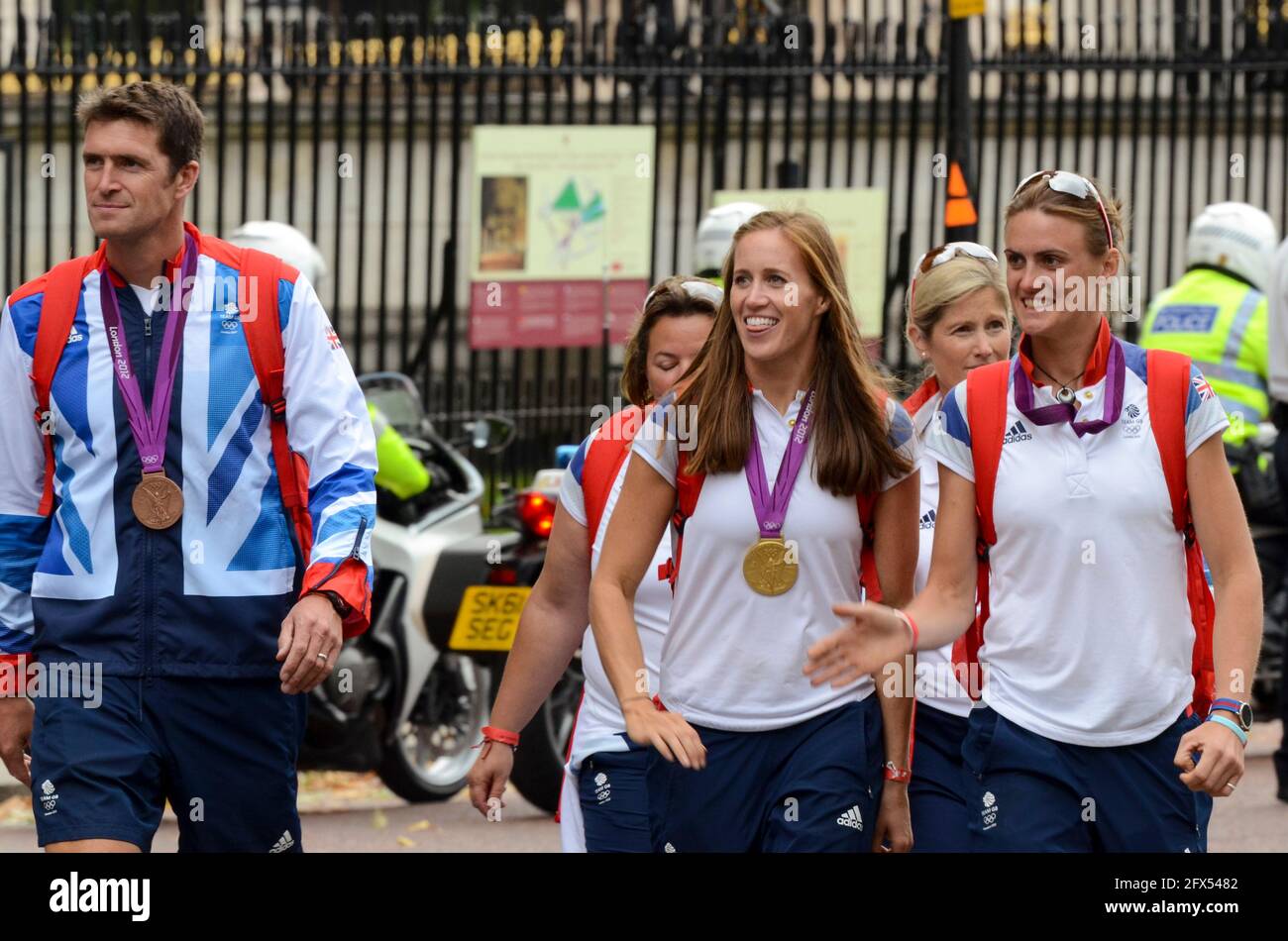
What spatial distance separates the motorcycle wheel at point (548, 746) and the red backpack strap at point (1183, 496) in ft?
12.9

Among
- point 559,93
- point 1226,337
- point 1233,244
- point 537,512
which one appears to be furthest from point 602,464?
point 559,93

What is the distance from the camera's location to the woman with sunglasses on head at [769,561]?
409 centimetres

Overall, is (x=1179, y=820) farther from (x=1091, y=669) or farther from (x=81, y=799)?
(x=81, y=799)

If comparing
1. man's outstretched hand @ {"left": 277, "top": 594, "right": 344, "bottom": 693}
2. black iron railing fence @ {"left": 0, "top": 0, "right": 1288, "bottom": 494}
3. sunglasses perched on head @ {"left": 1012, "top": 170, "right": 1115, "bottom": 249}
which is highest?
black iron railing fence @ {"left": 0, "top": 0, "right": 1288, "bottom": 494}

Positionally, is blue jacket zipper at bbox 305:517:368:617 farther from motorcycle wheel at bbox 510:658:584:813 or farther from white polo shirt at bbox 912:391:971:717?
motorcycle wheel at bbox 510:658:584:813

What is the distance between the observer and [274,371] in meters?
4.51

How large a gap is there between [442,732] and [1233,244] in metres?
3.90

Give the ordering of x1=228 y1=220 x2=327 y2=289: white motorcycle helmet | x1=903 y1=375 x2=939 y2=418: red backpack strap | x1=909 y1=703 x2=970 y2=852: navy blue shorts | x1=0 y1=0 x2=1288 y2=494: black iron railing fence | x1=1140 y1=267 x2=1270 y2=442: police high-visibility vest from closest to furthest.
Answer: x1=909 y1=703 x2=970 y2=852: navy blue shorts → x1=903 y1=375 x2=939 y2=418: red backpack strap → x1=228 y1=220 x2=327 y2=289: white motorcycle helmet → x1=1140 y1=267 x2=1270 y2=442: police high-visibility vest → x1=0 y1=0 x2=1288 y2=494: black iron railing fence

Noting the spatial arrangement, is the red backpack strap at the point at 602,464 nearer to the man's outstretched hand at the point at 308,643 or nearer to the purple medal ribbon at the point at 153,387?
the man's outstretched hand at the point at 308,643

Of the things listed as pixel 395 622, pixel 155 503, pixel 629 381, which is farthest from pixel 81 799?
pixel 395 622

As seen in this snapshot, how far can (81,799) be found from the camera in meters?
4.30

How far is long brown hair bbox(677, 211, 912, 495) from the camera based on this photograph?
4148mm

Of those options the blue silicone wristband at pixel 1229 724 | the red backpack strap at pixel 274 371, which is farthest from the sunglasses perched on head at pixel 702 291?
the blue silicone wristband at pixel 1229 724

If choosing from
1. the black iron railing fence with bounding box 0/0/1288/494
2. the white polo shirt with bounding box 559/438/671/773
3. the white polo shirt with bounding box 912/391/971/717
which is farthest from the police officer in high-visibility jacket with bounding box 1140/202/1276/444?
the white polo shirt with bounding box 559/438/671/773
